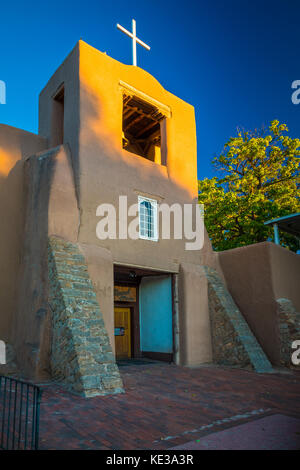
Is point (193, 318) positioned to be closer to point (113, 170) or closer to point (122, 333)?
point (122, 333)

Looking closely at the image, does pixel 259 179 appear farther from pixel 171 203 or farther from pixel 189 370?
pixel 189 370

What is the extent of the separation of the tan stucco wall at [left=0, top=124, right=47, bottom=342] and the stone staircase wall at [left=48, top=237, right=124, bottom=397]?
1.89 meters

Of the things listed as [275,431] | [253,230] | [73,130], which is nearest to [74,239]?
[73,130]

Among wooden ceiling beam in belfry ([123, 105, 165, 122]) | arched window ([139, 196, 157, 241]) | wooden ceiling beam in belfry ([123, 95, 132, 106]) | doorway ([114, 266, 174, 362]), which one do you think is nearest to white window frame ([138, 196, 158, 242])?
arched window ([139, 196, 157, 241])

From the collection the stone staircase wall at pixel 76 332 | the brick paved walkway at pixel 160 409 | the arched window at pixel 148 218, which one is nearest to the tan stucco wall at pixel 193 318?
the arched window at pixel 148 218

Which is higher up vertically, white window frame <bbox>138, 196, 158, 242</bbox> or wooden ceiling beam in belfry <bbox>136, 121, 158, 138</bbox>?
wooden ceiling beam in belfry <bbox>136, 121, 158, 138</bbox>

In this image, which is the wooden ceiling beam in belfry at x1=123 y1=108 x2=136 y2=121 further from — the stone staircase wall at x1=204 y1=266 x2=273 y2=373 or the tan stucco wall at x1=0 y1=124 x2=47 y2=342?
the stone staircase wall at x1=204 y1=266 x2=273 y2=373

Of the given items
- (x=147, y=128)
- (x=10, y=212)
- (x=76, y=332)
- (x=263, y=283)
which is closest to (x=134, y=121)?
(x=147, y=128)

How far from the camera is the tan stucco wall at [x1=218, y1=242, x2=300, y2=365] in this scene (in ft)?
39.3

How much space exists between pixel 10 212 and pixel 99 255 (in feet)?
10.1

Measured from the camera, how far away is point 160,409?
6.08m

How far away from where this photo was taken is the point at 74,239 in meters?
9.36
